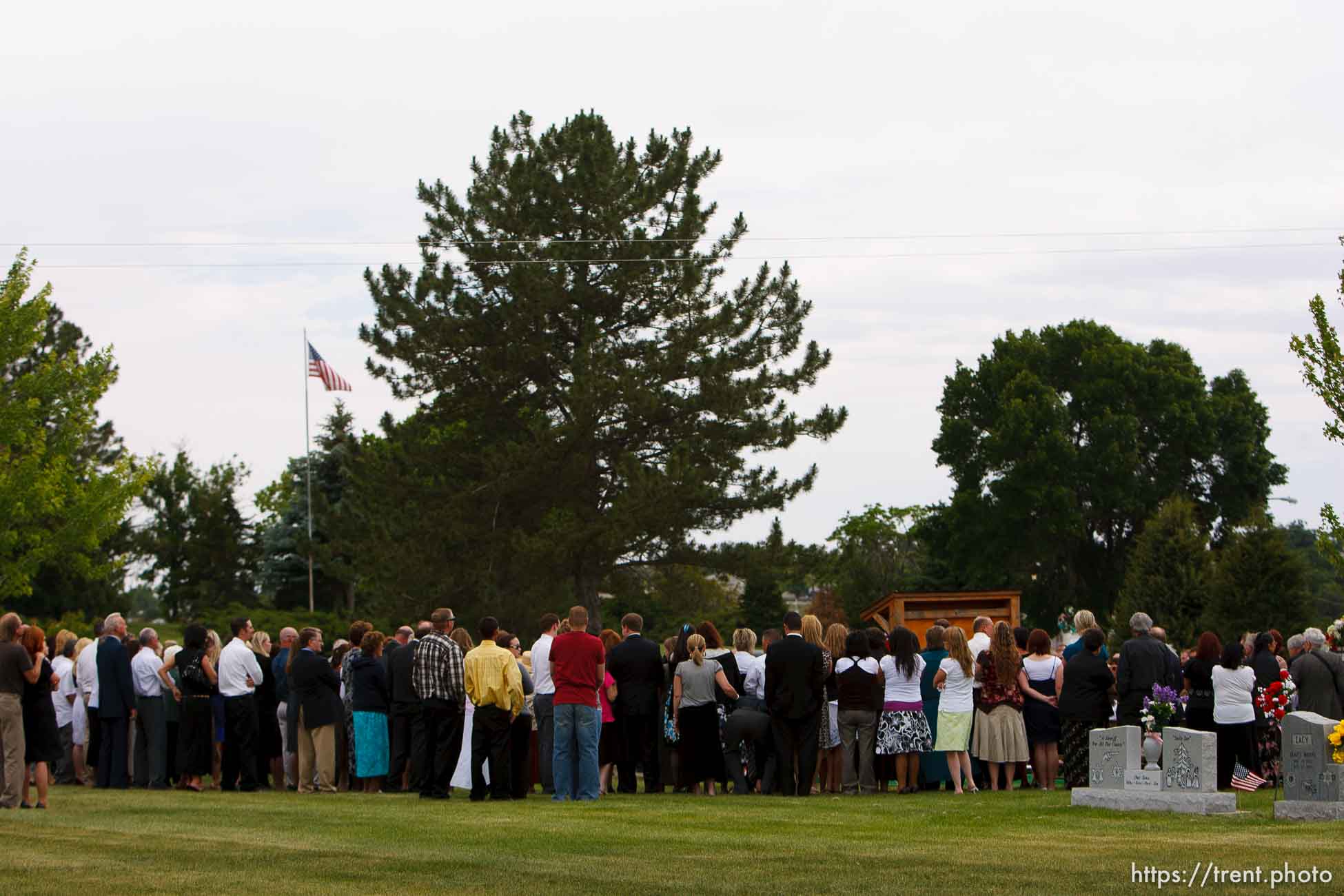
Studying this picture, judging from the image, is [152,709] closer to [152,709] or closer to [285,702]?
[152,709]

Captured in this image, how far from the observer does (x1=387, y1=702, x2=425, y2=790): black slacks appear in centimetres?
1683

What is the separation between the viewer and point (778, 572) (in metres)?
43.3

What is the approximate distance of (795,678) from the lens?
16078 millimetres

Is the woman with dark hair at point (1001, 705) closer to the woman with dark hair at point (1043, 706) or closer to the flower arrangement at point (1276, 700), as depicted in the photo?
the woman with dark hair at point (1043, 706)

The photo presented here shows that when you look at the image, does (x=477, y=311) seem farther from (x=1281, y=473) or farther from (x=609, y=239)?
(x=1281, y=473)

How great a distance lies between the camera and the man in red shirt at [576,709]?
50.6 feet

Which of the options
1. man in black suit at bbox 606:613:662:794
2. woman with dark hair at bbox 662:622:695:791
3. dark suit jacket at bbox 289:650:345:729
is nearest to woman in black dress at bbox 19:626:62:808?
dark suit jacket at bbox 289:650:345:729

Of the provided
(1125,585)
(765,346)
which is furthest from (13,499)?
(1125,585)

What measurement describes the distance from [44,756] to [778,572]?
97.1 ft

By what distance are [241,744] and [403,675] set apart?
2.25 metres

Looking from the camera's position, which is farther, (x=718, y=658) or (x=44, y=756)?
(x=718, y=658)

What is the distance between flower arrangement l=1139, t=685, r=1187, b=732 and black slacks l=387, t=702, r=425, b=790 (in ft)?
22.8

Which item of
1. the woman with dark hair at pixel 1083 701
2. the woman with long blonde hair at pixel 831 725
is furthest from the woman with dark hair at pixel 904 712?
the woman with dark hair at pixel 1083 701

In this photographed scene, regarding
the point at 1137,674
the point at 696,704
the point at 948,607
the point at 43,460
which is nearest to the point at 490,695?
the point at 696,704
